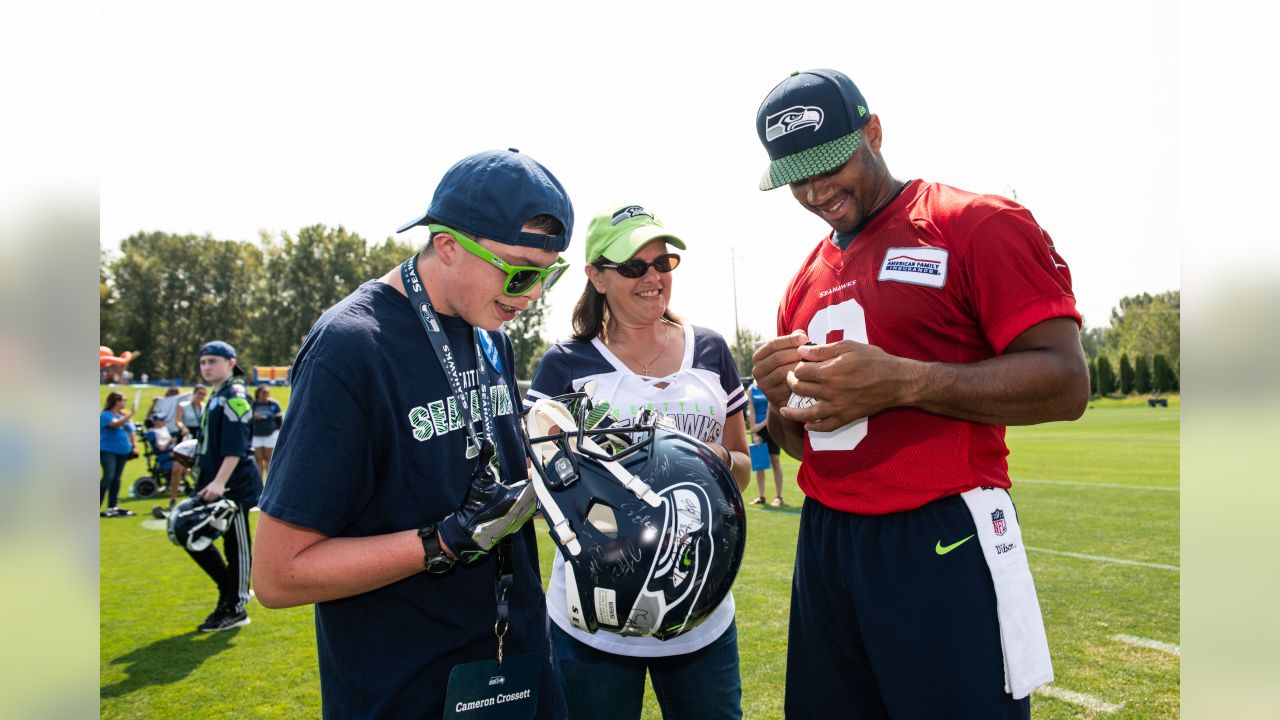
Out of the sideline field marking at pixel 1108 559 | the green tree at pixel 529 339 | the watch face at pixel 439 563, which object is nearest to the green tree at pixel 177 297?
the green tree at pixel 529 339

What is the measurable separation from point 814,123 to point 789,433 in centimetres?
→ 117

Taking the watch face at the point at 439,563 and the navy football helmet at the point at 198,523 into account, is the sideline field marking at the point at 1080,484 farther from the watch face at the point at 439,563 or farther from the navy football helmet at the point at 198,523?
the watch face at the point at 439,563

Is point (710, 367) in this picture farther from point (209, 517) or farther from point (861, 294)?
point (209, 517)

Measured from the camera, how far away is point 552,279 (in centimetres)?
250

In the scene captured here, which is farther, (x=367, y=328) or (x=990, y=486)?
(x=990, y=486)

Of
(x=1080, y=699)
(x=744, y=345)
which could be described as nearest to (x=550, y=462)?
(x=1080, y=699)

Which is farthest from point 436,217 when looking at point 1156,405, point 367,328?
point 1156,405

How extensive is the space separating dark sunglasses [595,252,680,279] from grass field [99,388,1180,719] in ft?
11.3

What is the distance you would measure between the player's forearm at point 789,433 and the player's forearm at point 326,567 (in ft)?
4.97

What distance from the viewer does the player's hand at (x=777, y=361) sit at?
7.90 feet

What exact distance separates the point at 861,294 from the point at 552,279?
3.44 feet

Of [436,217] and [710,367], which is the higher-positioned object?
[436,217]

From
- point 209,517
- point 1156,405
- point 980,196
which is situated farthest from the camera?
Answer: point 1156,405
